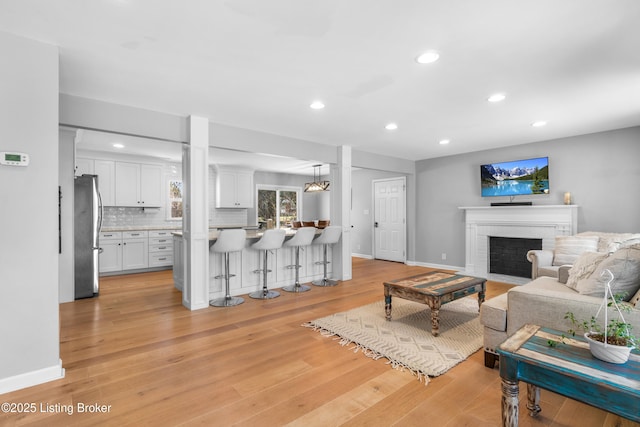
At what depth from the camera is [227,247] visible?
4297 mm

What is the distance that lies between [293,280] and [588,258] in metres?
4.07

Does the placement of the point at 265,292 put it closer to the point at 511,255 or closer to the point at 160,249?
the point at 160,249

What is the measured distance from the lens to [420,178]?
750 centimetres

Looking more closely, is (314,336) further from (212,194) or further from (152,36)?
(212,194)

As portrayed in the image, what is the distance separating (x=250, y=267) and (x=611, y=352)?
14.1 feet

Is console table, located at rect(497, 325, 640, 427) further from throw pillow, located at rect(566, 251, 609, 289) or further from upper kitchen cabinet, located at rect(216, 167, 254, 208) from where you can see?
upper kitchen cabinet, located at rect(216, 167, 254, 208)

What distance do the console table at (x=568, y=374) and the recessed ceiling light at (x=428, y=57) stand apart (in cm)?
209

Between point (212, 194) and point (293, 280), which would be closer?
point (293, 280)

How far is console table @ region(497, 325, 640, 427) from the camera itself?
1.36 metres

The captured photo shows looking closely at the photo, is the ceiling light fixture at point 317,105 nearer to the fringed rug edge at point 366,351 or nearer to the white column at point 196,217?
the white column at point 196,217

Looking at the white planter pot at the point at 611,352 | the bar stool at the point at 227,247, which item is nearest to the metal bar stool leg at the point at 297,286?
the bar stool at the point at 227,247

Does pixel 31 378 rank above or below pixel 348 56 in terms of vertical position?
below

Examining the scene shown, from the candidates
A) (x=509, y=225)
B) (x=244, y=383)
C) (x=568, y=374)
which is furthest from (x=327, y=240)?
(x=568, y=374)

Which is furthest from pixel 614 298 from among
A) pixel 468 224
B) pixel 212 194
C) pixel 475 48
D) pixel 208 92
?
pixel 212 194
